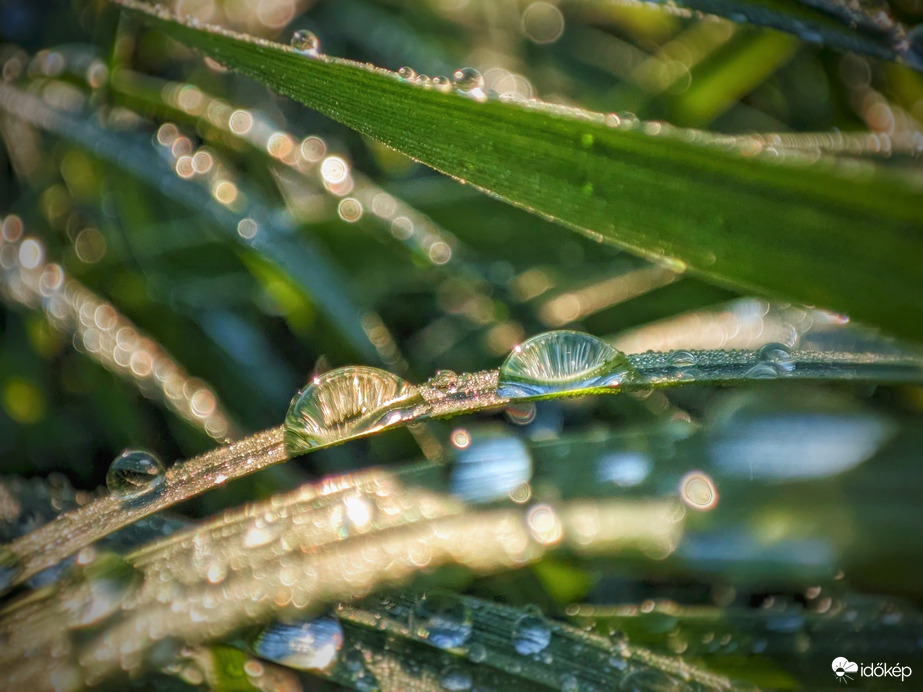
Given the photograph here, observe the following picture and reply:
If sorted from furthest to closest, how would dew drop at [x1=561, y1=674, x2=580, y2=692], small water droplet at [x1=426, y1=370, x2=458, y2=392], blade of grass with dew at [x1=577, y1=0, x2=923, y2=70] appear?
blade of grass with dew at [x1=577, y1=0, x2=923, y2=70]
small water droplet at [x1=426, y1=370, x2=458, y2=392]
dew drop at [x1=561, y1=674, x2=580, y2=692]

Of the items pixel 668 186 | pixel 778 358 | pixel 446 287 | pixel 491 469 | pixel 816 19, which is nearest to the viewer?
pixel 668 186

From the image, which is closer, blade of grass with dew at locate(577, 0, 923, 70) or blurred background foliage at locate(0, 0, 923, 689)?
blurred background foliage at locate(0, 0, 923, 689)

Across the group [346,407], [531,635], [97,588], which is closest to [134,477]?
[97,588]

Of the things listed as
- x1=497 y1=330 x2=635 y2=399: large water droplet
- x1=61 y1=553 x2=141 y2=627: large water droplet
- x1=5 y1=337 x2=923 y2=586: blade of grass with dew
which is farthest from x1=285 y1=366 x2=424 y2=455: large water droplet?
x1=61 y1=553 x2=141 y2=627: large water droplet

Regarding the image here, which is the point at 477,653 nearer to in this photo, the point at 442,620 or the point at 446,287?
the point at 442,620

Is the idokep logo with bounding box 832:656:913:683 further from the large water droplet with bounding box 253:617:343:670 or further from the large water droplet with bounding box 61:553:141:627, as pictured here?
the large water droplet with bounding box 61:553:141:627

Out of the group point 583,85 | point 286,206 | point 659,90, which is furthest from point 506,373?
point 583,85

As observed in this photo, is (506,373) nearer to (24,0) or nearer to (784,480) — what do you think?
(784,480)
